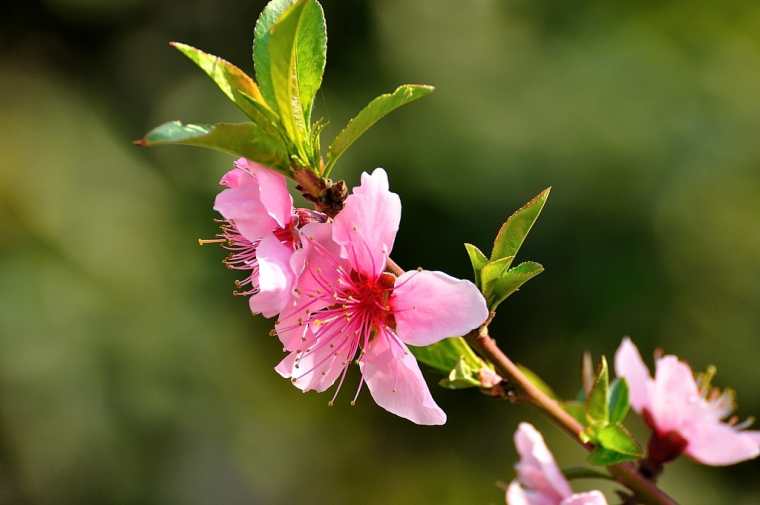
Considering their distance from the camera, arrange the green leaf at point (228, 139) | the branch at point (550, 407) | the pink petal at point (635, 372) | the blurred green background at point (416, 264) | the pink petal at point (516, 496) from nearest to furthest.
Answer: the green leaf at point (228, 139), the branch at point (550, 407), the pink petal at point (516, 496), the pink petal at point (635, 372), the blurred green background at point (416, 264)

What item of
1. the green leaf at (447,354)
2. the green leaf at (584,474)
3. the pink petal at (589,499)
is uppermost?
the green leaf at (447,354)

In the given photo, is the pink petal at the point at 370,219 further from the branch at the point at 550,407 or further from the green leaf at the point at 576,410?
the green leaf at the point at 576,410

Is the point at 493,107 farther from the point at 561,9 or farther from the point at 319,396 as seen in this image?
the point at 319,396

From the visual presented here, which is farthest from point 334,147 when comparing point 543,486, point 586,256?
point 586,256

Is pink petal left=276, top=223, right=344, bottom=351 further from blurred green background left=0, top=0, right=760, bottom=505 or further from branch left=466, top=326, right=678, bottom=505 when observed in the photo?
blurred green background left=0, top=0, right=760, bottom=505

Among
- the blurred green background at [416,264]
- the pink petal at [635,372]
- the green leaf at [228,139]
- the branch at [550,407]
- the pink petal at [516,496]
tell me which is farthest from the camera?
the blurred green background at [416,264]

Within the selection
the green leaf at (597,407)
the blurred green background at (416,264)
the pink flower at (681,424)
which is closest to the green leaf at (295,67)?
the green leaf at (597,407)

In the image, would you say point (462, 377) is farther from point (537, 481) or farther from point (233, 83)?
point (233, 83)
